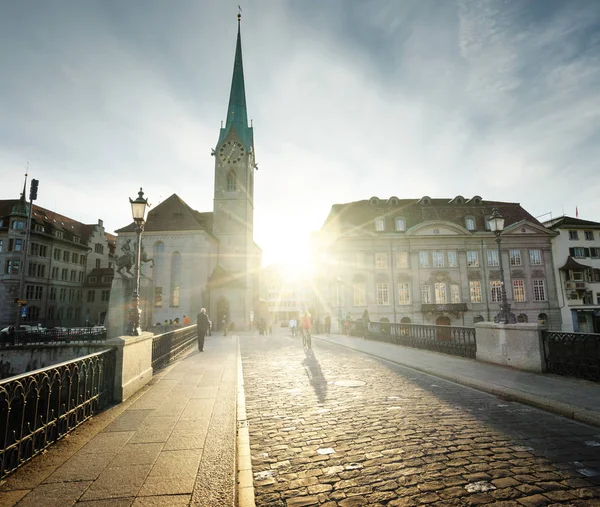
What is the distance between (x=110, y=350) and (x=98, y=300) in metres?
59.5

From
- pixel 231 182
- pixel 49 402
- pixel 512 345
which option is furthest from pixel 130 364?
pixel 231 182

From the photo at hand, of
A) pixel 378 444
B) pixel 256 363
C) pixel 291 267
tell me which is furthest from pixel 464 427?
pixel 291 267

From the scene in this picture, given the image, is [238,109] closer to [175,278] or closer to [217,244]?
[217,244]

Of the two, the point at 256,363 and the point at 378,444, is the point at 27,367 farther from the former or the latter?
the point at 378,444

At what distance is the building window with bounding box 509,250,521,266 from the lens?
4319 cm

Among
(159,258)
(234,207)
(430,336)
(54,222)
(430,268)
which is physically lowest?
(430,336)

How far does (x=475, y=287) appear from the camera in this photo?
137 ft

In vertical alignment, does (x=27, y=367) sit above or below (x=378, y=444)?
below

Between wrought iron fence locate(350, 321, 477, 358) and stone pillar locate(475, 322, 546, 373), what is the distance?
0.73 metres

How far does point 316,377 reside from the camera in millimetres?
9711

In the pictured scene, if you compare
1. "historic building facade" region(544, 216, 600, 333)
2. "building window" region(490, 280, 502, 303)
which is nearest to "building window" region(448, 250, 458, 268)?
"building window" region(490, 280, 502, 303)

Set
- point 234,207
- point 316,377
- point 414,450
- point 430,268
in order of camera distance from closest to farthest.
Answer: point 414,450 < point 316,377 < point 430,268 < point 234,207

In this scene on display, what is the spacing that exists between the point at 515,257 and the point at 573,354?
132ft

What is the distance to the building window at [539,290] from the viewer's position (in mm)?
42625
